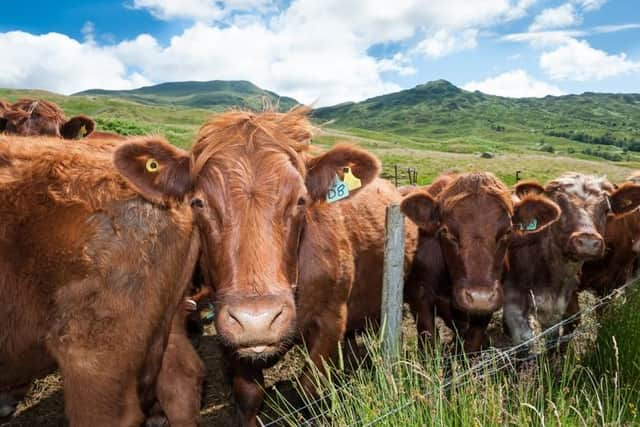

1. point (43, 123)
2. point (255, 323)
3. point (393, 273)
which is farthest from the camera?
point (43, 123)

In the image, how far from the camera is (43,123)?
409 inches

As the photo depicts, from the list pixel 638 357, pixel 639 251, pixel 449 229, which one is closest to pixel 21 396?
pixel 449 229

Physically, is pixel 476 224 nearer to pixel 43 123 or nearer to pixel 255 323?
pixel 255 323

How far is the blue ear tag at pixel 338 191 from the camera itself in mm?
4021

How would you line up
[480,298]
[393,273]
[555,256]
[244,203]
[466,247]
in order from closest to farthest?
[244,203], [393,273], [480,298], [466,247], [555,256]

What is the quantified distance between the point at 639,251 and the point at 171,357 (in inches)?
272

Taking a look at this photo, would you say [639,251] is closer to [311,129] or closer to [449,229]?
[449,229]

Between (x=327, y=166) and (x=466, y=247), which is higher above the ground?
(x=327, y=166)

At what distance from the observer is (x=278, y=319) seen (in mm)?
2799

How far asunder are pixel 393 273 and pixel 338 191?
0.90 meters

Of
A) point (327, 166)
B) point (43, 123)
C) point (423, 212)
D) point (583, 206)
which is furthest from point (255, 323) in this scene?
point (43, 123)

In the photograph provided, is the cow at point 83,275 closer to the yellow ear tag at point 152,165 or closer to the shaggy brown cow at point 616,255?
the yellow ear tag at point 152,165

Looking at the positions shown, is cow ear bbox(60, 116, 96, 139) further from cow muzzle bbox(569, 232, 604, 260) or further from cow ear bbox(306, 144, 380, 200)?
cow muzzle bbox(569, 232, 604, 260)

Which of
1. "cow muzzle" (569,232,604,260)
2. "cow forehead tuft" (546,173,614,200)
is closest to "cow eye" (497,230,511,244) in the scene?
"cow muzzle" (569,232,604,260)
